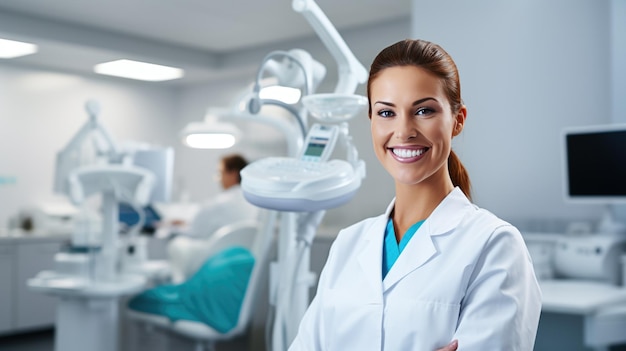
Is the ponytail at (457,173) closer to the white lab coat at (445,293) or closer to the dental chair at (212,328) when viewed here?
the white lab coat at (445,293)

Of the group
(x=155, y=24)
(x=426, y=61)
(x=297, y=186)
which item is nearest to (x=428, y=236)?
(x=426, y=61)

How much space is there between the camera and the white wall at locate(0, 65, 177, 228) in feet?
15.1

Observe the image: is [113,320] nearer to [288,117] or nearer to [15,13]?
[15,13]

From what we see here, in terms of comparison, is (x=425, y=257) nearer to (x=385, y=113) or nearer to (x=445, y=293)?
(x=445, y=293)

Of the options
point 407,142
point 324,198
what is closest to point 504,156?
point 324,198

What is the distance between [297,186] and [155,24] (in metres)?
2.20

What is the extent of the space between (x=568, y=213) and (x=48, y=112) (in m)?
3.90

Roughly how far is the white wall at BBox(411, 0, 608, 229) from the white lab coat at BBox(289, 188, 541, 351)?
1.39 m

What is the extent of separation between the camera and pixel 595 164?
2.84m

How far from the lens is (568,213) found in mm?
3082

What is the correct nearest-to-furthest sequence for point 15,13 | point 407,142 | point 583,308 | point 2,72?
point 407,142 < point 583,308 < point 15,13 < point 2,72

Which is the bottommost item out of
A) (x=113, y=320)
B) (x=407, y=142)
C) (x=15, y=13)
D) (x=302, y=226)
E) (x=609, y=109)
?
(x=113, y=320)

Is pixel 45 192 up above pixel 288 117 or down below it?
below

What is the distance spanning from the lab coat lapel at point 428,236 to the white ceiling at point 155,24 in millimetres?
1221
